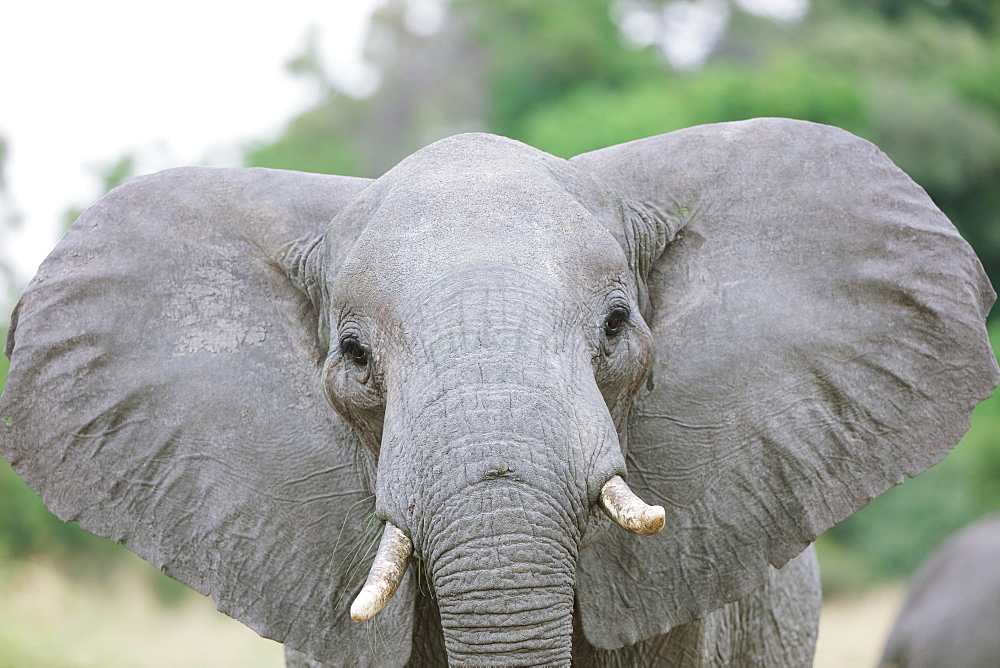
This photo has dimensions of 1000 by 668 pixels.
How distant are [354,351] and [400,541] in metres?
0.54

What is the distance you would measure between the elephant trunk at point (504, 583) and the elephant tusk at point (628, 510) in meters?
0.12

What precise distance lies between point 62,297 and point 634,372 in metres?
1.58

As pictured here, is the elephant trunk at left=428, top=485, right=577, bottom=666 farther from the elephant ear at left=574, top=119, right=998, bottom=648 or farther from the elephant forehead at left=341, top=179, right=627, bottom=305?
the elephant ear at left=574, top=119, right=998, bottom=648

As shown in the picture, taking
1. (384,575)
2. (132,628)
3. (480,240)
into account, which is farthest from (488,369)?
(132,628)

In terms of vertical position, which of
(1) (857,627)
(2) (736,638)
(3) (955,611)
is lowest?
(1) (857,627)

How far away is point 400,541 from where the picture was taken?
8.68ft

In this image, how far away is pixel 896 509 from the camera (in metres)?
18.5

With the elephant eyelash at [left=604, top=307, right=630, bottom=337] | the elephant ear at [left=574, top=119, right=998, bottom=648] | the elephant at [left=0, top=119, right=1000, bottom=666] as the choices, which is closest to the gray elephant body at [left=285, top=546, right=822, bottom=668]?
the elephant at [left=0, top=119, right=1000, bottom=666]

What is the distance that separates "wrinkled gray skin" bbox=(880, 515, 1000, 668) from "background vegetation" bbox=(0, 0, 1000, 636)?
8.07 m

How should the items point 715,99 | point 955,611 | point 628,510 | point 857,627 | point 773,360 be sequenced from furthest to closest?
point 715,99 < point 857,627 < point 955,611 < point 773,360 < point 628,510

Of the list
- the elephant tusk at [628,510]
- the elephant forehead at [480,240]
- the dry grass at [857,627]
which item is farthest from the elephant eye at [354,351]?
the dry grass at [857,627]

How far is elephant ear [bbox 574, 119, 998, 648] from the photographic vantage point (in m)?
3.25

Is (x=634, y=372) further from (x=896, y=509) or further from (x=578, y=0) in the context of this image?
(x=578, y=0)

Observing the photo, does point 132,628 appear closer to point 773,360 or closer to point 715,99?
point 773,360
